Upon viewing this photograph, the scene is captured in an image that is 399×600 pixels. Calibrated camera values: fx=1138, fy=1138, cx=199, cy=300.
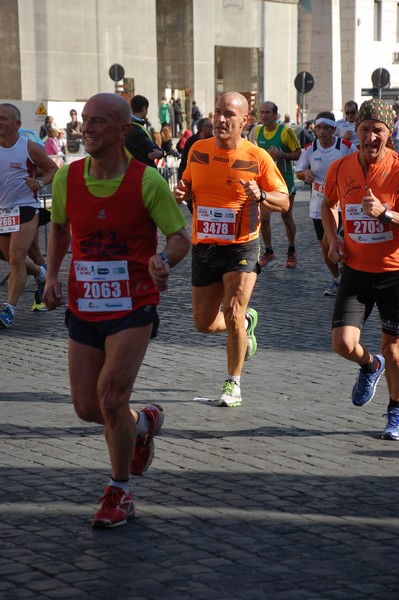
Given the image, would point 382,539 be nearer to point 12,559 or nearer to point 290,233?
point 12,559

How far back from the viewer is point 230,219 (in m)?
7.36

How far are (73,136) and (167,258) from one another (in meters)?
28.2

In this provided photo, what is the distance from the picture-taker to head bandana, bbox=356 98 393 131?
6141 millimetres

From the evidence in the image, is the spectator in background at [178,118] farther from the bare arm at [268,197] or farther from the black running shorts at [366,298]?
the black running shorts at [366,298]

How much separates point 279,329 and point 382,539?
5.43 m

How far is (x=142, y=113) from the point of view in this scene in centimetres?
1349

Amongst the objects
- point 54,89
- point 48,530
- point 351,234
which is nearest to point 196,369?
point 351,234

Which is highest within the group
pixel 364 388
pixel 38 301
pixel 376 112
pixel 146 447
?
pixel 376 112

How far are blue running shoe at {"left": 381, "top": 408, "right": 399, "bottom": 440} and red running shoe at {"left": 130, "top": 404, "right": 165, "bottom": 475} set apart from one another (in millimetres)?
1556

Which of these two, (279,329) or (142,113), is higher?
(142,113)

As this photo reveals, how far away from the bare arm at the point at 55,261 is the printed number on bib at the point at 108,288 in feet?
0.62

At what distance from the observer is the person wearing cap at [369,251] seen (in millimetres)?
6312

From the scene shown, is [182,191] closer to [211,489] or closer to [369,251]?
[369,251]

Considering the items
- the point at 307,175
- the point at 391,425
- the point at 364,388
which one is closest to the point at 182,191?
the point at 364,388
